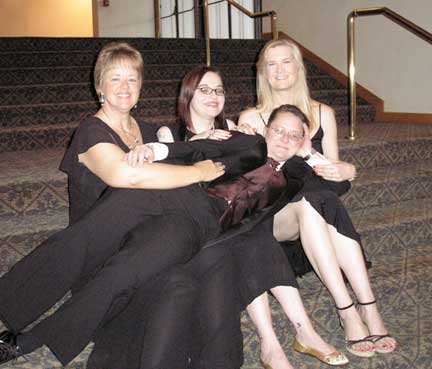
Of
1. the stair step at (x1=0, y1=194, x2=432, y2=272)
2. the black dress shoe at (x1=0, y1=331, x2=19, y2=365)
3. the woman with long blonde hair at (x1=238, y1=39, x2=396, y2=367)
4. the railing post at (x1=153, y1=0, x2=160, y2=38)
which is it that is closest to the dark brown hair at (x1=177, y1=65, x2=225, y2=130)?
the woman with long blonde hair at (x1=238, y1=39, x2=396, y2=367)

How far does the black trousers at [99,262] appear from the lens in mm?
1649

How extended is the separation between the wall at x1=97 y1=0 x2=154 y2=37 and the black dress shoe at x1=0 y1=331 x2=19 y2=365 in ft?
23.4

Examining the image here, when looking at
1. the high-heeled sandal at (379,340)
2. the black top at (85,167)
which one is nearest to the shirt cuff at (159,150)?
the black top at (85,167)

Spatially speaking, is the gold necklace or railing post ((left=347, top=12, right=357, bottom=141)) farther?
railing post ((left=347, top=12, right=357, bottom=141))

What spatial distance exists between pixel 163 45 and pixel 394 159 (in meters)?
2.96

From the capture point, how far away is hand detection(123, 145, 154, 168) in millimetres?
1823

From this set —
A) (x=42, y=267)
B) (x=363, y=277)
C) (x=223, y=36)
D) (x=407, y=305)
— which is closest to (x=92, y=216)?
(x=42, y=267)

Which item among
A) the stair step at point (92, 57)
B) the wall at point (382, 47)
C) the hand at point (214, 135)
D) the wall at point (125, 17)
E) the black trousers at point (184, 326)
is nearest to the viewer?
the black trousers at point (184, 326)

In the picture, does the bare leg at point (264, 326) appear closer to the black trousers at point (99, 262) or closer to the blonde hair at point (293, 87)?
the black trousers at point (99, 262)

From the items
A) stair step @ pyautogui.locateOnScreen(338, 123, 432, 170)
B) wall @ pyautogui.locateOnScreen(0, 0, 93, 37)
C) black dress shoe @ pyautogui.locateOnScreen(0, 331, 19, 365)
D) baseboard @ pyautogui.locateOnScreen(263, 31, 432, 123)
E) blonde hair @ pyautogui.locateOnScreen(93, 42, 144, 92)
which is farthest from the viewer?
wall @ pyautogui.locateOnScreen(0, 0, 93, 37)

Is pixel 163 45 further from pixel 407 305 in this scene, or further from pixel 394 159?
pixel 407 305

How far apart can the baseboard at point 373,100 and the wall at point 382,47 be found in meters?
0.04

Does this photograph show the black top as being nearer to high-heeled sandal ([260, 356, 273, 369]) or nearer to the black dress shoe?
the black dress shoe

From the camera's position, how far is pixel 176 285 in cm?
169
